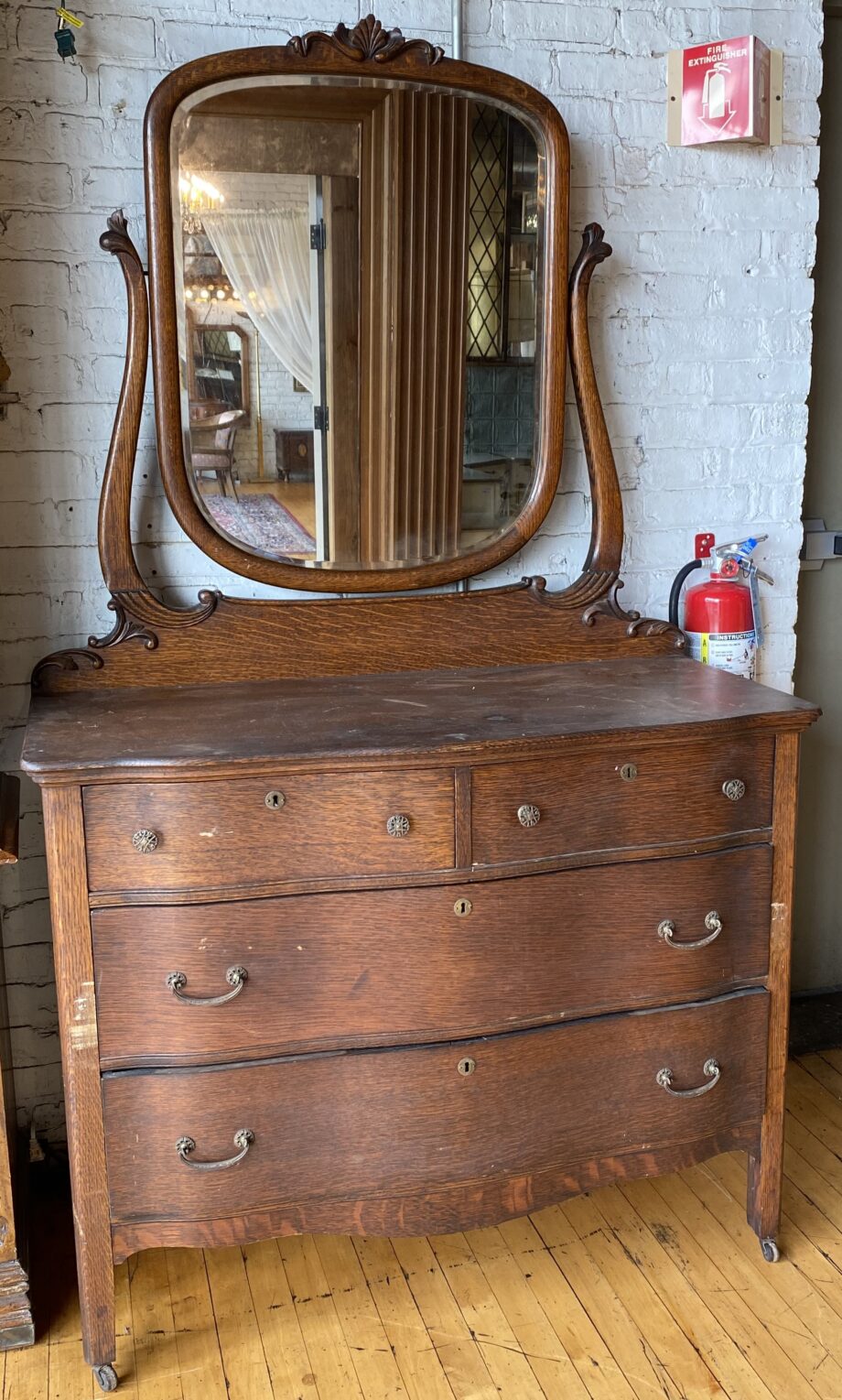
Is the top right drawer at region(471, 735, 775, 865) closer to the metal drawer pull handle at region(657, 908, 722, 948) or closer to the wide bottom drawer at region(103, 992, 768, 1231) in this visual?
the metal drawer pull handle at region(657, 908, 722, 948)

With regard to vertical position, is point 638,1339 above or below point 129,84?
below

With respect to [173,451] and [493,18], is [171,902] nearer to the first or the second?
[173,451]

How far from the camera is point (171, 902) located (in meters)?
1.79

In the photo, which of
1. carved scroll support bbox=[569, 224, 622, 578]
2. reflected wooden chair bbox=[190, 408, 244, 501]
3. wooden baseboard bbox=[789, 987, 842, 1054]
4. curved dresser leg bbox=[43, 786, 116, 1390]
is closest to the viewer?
curved dresser leg bbox=[43, 786, 116, 1390]

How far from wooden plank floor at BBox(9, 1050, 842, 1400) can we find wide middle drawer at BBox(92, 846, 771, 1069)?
0.51 meters

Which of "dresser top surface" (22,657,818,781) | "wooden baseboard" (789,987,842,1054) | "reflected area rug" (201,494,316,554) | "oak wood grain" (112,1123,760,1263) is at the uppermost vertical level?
"reflected area rug" (201,494,316,554)

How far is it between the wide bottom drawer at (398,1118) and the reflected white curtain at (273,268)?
1163mm

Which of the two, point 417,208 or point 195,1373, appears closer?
point 195,1373

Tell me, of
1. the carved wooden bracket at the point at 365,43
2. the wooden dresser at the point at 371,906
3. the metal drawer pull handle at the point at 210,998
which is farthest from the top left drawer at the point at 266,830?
the carved wooden bracket at the point at 365,43

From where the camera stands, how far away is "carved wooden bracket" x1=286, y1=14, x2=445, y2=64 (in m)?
2.04

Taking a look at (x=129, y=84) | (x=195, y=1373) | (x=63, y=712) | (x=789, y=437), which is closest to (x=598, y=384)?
(x=789, y=437)

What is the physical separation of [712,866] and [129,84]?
1.59m

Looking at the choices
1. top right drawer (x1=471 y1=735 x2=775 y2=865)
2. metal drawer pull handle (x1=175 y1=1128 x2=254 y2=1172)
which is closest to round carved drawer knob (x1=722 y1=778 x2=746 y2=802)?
top right drawer (x1=471 y1=735 x2=775 y2=865)

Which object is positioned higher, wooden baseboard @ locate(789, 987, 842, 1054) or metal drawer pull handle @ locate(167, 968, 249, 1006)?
metal drawer pull handle @ locate(167, 968, 249, 1006)
